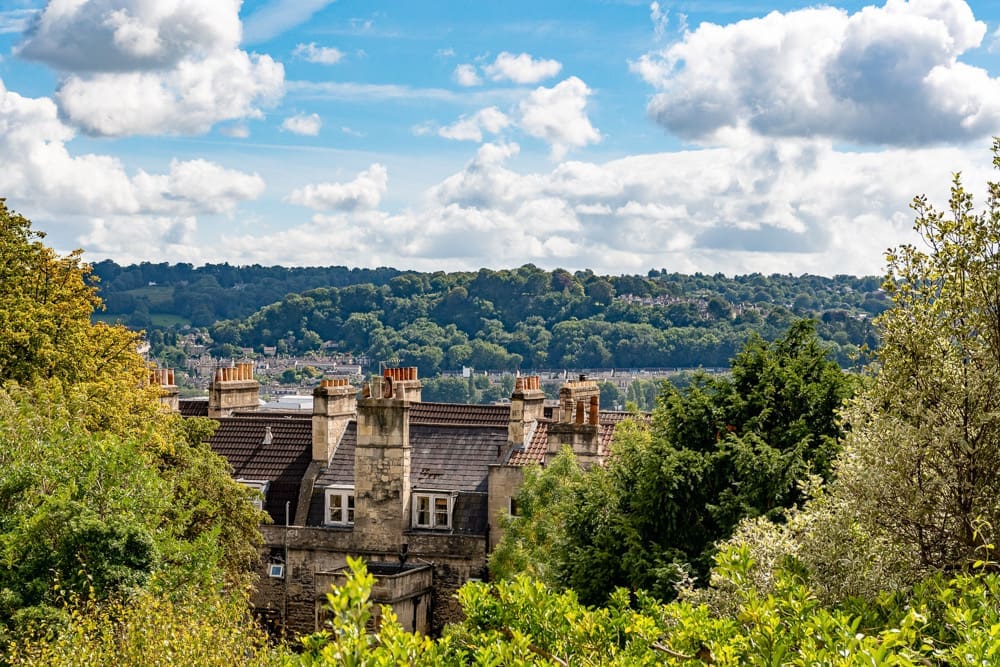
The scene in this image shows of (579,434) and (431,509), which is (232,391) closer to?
(431,509)

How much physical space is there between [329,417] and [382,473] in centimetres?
477

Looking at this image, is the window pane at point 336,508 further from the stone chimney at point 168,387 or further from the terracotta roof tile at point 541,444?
the stone chimney at point 168,387

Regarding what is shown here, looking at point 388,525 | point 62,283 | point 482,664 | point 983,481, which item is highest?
point 62,283

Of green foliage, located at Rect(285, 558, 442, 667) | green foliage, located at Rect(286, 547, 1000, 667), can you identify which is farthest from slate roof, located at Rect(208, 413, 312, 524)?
green foliage, located at Rect(285, 558, 442, 667)

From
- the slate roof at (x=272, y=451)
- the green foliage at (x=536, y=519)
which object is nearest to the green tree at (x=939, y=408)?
the green foliage at (x=536, y=519)

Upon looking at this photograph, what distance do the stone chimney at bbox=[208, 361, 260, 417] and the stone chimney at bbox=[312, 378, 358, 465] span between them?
7.35m

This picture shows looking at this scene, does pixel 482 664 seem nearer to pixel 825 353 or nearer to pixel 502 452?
pixel 825 353

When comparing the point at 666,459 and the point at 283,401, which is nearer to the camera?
the point at 666,459

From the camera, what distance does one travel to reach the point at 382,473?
153ft

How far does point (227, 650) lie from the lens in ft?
73.5

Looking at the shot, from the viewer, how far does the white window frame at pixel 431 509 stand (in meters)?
47.1

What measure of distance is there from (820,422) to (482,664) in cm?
2079

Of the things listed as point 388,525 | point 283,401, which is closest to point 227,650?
point 388,525

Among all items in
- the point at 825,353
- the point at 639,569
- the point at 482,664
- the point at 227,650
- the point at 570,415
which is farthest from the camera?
the point at 570,415
